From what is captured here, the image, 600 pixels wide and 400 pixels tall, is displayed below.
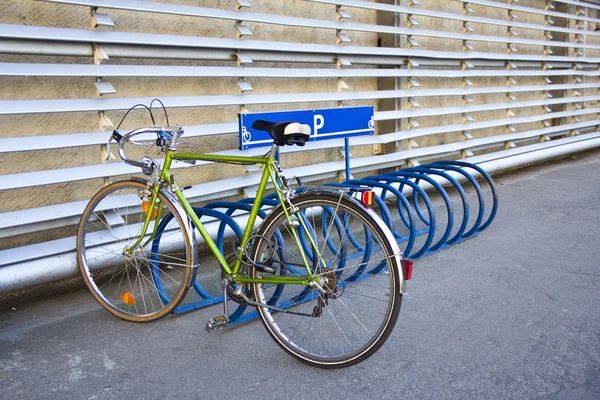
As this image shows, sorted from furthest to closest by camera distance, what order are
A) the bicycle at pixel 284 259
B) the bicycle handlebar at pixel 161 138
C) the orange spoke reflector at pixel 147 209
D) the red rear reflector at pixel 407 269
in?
the orange spoke reflector at pixel 147 209
the bicycle handlebar at pixel 161 138
the bicycle at pixel 284 259
the red rear reflector at pixel 407 269

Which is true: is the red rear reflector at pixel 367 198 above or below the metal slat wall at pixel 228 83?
below

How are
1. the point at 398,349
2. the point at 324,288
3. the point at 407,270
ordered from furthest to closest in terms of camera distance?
the point at 398,349 < the point at 324,288 < the point at 407,270

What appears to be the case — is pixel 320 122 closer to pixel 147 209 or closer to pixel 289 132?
pixel 147 209

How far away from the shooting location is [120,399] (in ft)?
10.8

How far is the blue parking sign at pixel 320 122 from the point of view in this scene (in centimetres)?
492

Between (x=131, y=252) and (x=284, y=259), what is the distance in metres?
1.13

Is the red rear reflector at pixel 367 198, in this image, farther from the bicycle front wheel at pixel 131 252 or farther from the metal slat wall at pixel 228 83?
the metal slat wall at pixel 228 83

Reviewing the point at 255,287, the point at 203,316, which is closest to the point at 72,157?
the point at 203,316

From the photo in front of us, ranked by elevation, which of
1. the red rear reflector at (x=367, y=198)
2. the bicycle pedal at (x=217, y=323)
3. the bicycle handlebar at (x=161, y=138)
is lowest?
the bicycle pedal at (x=217, y=323)

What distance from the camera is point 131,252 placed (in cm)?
425

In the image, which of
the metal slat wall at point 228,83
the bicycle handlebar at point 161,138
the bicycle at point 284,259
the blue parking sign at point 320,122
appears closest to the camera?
the bicycle at point 284,259

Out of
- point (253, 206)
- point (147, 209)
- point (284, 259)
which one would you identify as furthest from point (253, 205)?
point (147, 209)

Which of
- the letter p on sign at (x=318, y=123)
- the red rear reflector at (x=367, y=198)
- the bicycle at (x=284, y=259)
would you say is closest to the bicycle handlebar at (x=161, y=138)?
the bicycle at (x=284, y=259)

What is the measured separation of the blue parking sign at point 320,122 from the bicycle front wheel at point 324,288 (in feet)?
3.58
